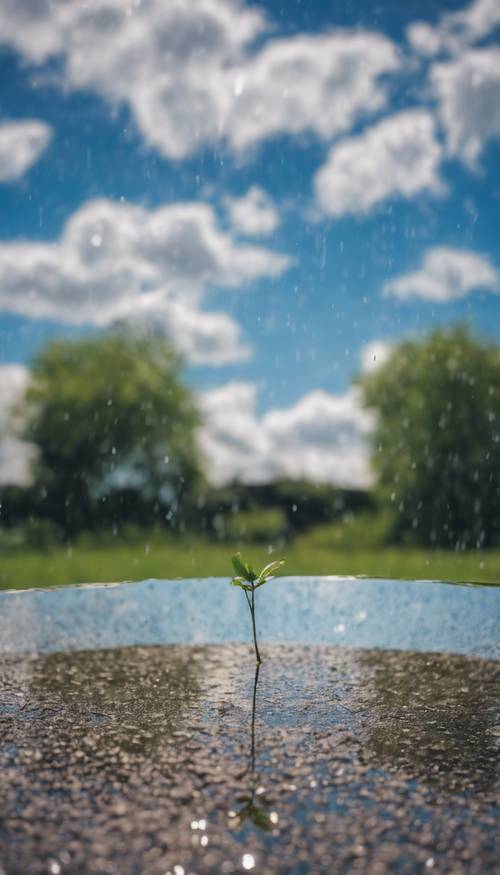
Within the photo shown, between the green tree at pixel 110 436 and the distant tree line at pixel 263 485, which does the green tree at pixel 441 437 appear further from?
the green tree at pixel 110 436

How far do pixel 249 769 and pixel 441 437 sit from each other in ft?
54.4

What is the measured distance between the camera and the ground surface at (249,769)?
7.89ft

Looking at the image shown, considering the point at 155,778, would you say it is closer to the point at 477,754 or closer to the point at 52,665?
the point at 477,754

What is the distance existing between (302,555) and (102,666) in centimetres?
1214

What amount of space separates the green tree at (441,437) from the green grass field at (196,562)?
1.05 meters

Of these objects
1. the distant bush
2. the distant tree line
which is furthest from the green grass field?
the distant tree line

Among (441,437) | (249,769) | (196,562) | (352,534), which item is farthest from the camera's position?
(352,534)

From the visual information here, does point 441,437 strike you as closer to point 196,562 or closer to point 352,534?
point 352,534

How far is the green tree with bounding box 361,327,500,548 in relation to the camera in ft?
58.4

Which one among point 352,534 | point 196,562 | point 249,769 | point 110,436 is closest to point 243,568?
point 249,769

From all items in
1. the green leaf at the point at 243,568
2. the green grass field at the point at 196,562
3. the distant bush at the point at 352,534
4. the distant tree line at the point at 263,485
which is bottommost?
the green grass field at the point at 196,562

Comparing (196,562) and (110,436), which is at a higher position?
(110,436)

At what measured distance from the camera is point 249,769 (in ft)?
10.1

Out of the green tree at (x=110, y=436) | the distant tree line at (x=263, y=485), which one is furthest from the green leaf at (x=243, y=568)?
the green tree at (x=110, y=436)
